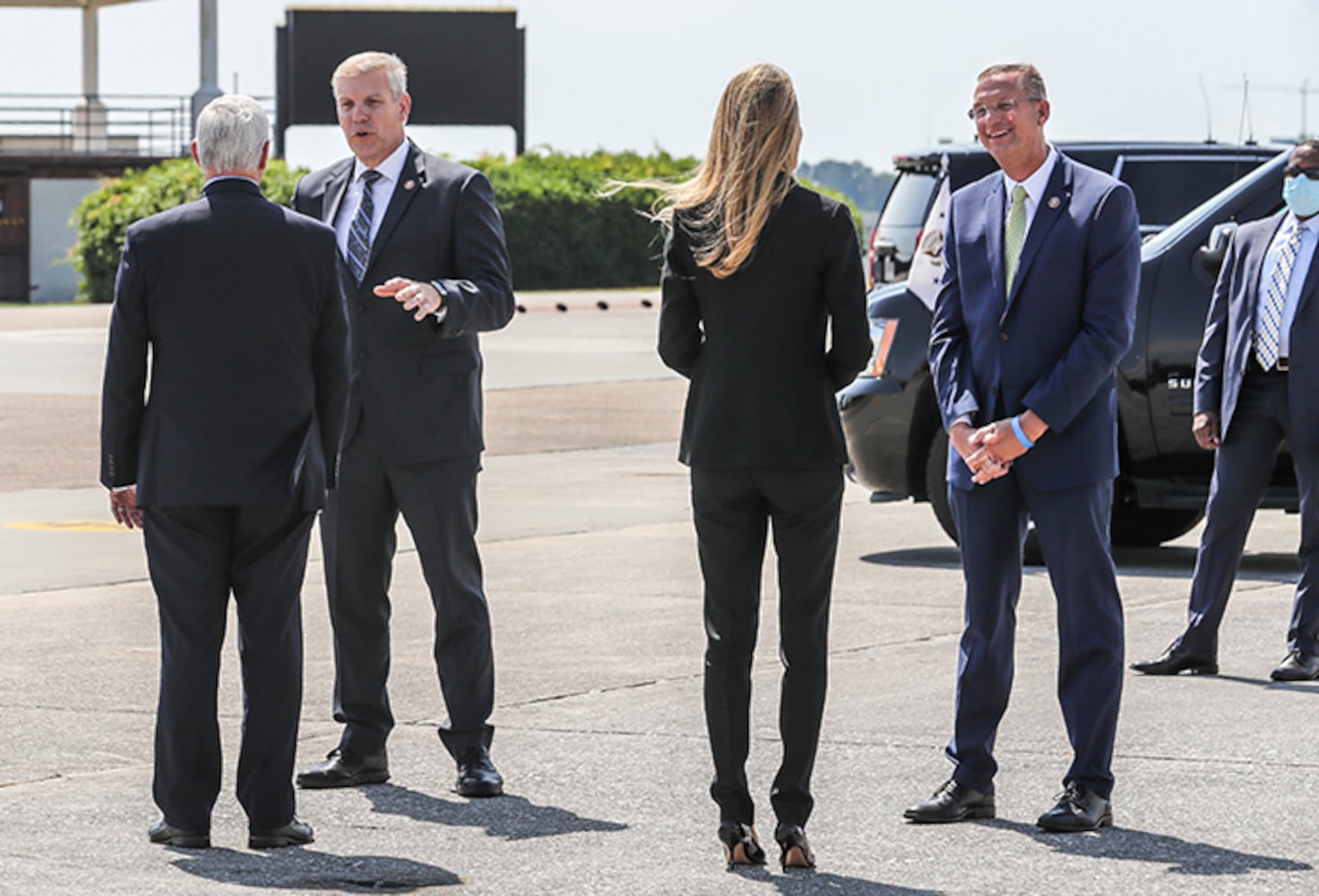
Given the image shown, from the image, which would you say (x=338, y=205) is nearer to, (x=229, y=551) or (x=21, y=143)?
(x=229, y=551)

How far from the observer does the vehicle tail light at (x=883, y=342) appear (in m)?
11.9

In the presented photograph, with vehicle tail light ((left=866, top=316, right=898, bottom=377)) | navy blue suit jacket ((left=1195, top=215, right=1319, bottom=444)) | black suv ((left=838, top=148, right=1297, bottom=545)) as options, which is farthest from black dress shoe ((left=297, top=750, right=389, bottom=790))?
vehicle tail light ((left=866, top=316, right=898, bottom=377))

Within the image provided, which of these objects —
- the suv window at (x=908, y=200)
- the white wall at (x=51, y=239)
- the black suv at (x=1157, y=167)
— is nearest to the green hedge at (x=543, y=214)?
the white wall at (x=51, y=239)

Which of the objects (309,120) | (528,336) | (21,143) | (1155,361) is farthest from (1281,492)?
(21,143)

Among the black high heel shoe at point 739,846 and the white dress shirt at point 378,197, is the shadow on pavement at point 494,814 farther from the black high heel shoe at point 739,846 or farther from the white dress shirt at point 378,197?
the white dress shirt at point 378,197

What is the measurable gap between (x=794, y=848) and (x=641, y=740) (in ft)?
5.50

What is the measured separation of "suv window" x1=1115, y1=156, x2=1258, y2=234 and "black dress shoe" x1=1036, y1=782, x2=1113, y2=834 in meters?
7.22

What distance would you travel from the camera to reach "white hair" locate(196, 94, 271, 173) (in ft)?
20.1

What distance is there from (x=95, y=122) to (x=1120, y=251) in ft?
161

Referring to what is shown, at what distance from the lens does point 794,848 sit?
582 cm

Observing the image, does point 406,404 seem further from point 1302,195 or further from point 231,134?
point 1302,195

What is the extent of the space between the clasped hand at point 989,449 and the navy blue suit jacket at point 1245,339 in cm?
264

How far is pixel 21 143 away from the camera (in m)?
54.9

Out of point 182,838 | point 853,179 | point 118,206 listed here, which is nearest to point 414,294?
point 182,838
